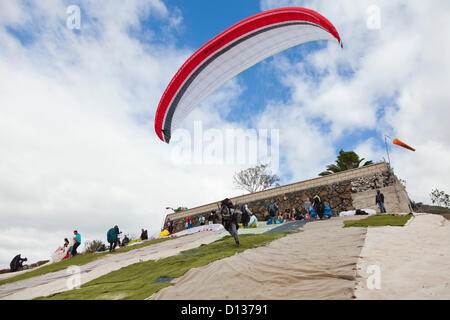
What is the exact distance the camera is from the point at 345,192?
1895cm

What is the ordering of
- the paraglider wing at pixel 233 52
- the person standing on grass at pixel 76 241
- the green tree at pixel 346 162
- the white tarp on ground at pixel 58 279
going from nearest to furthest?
the white tarp on ground at pixel 58 279
the paraglider wing at pixel 233 52
the person standing on grass at pixel 76 241
the green tree at pixel 346 162

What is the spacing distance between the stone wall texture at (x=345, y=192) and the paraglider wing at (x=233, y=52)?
35.0ft

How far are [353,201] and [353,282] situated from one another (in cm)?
1680

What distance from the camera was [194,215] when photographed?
2795cm

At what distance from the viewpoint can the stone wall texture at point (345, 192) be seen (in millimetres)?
17047

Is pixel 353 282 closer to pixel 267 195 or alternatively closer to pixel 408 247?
pixel 408 247

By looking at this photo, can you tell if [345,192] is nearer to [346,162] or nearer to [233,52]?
[346,162]

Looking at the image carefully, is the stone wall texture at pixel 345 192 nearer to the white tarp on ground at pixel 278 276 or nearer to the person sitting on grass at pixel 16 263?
the white tarp on ground at pixel 278 276

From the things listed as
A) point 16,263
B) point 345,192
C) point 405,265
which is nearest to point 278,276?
point 405,265

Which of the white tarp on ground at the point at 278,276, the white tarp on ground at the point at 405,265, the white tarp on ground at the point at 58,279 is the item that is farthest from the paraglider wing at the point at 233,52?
the white tarp on ground at the point at 278,276

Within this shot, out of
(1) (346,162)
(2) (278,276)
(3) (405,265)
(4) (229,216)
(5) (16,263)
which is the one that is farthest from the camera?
(1) (346,162)

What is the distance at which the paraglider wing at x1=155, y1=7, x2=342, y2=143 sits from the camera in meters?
7.66

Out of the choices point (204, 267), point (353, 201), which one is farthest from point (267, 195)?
point (204, 267)

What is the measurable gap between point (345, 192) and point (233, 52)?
1431cm
